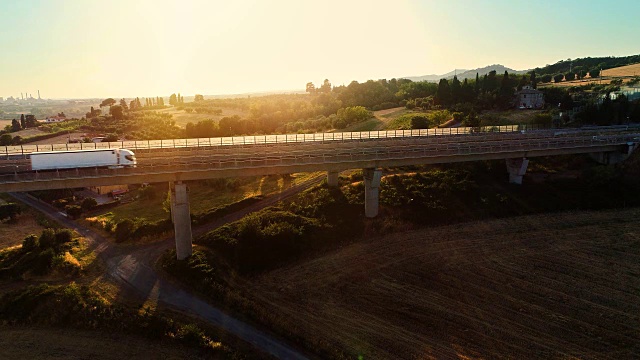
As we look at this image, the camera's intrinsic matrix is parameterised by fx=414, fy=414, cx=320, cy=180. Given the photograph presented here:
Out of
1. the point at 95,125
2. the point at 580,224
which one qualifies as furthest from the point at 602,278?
the point at 95,125

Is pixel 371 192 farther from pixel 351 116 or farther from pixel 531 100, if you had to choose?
pixel 531 100

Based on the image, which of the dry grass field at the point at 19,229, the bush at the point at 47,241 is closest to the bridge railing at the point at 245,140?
the bush at the point at 47,241

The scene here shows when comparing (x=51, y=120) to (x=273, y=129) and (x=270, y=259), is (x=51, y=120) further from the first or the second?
(x=270, y=259)

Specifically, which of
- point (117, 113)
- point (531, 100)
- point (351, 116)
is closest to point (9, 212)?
point (351, 116)

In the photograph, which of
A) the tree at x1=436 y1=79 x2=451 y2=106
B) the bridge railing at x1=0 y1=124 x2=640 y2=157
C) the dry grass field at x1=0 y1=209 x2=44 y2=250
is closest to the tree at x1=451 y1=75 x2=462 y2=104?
the tree at x1=436 y1=79 x2=451 y2=106

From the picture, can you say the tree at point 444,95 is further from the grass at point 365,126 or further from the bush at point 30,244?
the bush at point 30,244
